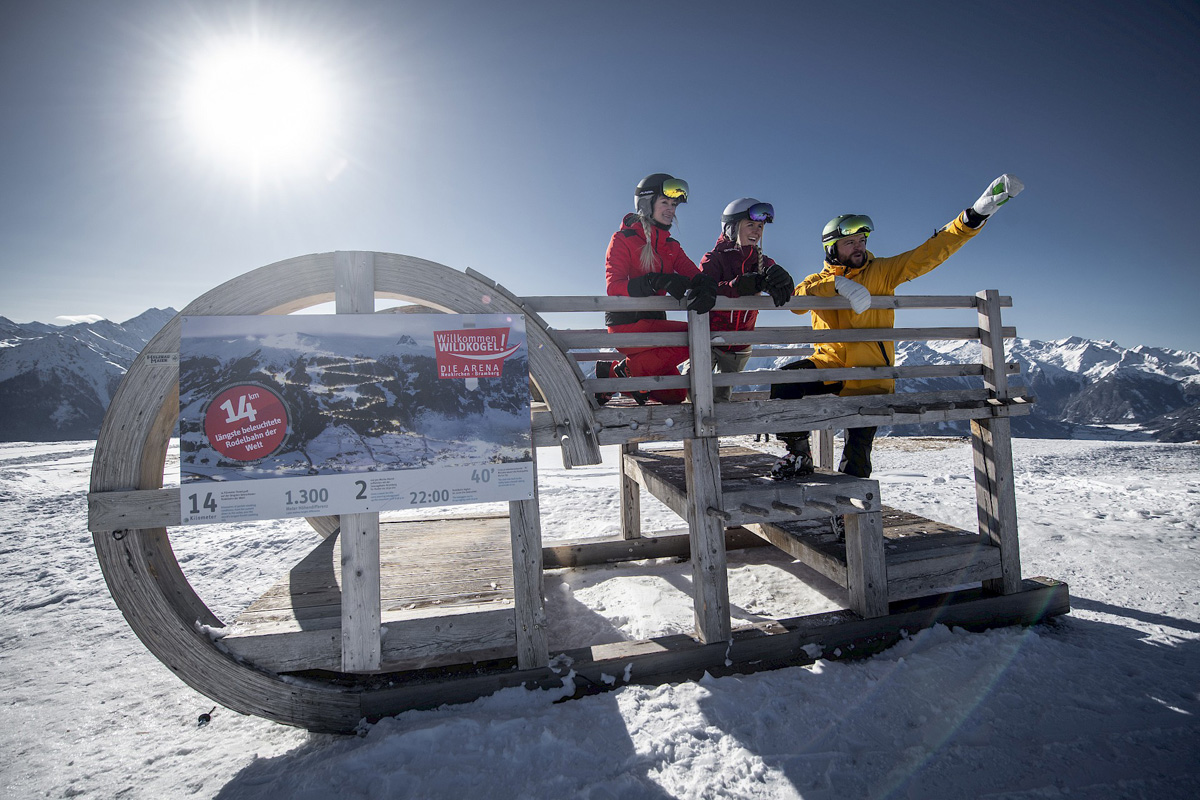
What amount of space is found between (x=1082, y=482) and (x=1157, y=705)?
8.01 meters

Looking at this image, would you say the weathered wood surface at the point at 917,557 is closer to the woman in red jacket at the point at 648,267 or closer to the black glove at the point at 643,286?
the woman in red jacket at the point at 648,267

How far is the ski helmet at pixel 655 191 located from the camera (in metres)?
4.10

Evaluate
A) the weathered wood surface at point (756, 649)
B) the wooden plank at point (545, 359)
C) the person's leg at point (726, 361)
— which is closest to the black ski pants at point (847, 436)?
the person's leg at point (726, 361)

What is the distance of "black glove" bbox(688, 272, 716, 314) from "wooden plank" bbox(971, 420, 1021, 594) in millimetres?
2852

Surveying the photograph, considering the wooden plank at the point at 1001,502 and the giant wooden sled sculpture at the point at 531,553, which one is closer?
the giant wooden sled sculpture at the point at 531,553

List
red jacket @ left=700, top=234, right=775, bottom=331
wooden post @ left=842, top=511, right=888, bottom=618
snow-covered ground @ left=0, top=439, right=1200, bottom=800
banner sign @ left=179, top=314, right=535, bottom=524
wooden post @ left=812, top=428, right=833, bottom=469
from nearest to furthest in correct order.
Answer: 1. snow-covered ground @ left=0, top=439, right=1200, bottom=800
2. banner sign @ left=179, top=314, right=535, bottom=524
3. wooden post @ left=842, top=511, right=888, bottom=618
4. red jacket @ left=700, top=234, right=775, bottom=331
5. wooden post @ left=812, top=428, right=833, bottom=469

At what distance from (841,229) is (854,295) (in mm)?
862

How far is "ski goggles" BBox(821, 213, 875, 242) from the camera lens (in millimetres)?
4102

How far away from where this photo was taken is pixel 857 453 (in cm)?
421

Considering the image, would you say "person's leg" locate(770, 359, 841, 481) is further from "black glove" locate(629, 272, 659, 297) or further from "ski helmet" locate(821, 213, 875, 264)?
"black glove" locate(629, 272, 659, 297)

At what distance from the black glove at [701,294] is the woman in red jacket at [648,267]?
0.58 feet

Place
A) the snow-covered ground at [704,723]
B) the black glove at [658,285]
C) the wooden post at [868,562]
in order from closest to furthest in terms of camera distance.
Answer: the snow-covered ground at [704,723] → the black glove at [658,285] → the wooden post at [868,562]

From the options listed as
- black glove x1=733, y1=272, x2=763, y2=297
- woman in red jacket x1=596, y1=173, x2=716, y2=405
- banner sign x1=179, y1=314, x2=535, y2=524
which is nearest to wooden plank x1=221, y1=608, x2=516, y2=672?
banner sign x1=179, y1=314, x2=535, y2=524

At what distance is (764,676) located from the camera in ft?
10.9
